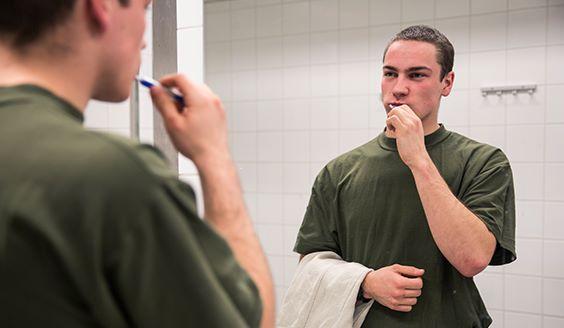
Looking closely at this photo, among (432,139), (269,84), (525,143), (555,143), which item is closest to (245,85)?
(269,84)

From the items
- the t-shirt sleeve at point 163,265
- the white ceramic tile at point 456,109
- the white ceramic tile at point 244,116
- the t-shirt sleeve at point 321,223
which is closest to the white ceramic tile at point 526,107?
the white ceramic tile at point 456,109

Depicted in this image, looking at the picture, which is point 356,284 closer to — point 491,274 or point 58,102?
point 58,102

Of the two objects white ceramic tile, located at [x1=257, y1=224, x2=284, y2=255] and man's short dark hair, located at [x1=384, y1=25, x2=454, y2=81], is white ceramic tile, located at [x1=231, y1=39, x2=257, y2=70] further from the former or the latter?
man's short dark hair, located at [x1=384, y1=25, x2=454, y2=81]

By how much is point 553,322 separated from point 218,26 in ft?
7.80

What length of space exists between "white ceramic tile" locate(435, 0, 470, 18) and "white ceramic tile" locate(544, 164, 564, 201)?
2.75 ft

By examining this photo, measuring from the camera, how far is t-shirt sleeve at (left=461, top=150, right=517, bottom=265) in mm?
1092

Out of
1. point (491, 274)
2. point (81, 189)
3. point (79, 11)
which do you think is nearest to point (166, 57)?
point (79, 11)

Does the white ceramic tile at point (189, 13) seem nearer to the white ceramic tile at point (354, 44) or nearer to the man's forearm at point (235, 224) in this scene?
the man's forearm at point (235, 224)

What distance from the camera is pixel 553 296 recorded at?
89.9 inches

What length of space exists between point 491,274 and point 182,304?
7.58 feet

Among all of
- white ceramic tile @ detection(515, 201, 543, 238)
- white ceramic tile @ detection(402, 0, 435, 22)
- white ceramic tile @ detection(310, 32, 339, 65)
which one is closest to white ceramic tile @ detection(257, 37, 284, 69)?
white ceramic tile @ detection(310, 32, 339, 65)

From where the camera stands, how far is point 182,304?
39 centimetres

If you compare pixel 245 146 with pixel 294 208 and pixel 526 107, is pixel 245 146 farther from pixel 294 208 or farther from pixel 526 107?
pixel 526 107

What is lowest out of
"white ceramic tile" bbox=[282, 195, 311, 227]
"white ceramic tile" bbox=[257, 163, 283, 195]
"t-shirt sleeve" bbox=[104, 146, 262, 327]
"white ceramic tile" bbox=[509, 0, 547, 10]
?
"white ceramic tile" bbox=[282, 195, 311, 227]
